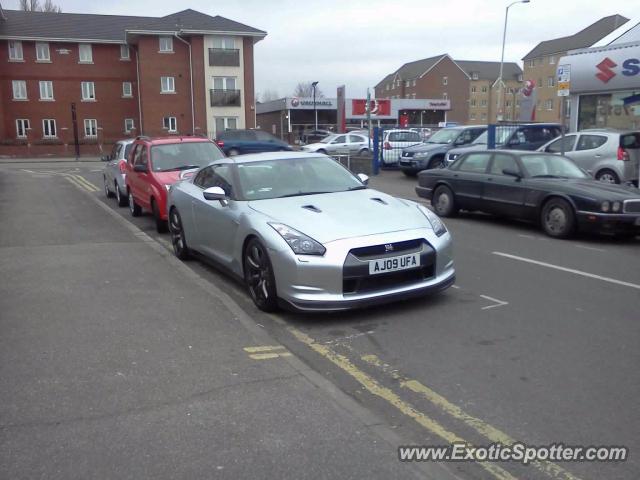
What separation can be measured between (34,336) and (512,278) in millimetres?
4954

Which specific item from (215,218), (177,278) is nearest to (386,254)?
(215,218)

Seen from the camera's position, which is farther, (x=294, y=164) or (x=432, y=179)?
(x=432, y=179)

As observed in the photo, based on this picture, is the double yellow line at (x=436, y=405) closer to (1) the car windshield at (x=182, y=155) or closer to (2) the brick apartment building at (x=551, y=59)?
(1) the car windshield at (x=182, y=155)

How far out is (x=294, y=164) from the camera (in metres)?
7.24

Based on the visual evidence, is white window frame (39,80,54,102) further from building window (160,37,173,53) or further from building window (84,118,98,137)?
building window (160,37,173,53)

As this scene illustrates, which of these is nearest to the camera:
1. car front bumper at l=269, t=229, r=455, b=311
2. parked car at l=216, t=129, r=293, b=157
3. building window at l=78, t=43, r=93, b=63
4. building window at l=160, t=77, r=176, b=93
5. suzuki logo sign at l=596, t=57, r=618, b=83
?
car front bumper at l=269, t=229, r=455, b=311

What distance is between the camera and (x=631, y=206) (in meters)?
9.24

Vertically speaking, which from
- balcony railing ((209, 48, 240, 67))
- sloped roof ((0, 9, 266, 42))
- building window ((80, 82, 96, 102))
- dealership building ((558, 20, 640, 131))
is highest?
sloped roof ((0, 9, 266, 42))

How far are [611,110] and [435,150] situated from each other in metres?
5.52

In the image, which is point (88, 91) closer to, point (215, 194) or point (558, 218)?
point (558, 218)

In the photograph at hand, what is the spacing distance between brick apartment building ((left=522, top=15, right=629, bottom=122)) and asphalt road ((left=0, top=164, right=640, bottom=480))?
8698 centimetres

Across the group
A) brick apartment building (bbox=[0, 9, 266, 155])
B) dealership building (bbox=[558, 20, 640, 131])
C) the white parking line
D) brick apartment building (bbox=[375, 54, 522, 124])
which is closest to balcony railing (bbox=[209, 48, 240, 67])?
Answer: brick apartment building (bbox=[0, 9, 266, 155])

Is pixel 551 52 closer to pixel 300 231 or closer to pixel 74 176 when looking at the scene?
pixel 74 176

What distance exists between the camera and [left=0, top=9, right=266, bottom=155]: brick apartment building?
1876 inches
